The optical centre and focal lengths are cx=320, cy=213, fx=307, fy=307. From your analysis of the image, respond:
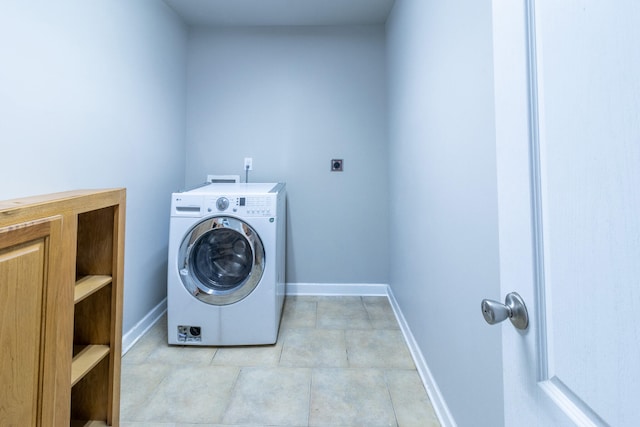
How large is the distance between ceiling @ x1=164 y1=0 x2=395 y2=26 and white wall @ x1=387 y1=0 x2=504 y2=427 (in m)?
0.59

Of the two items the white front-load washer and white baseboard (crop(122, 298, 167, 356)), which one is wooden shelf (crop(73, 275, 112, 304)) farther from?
white baseboard (crop(122, 298, 167, 356))

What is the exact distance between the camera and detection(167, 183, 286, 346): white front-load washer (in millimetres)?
1896

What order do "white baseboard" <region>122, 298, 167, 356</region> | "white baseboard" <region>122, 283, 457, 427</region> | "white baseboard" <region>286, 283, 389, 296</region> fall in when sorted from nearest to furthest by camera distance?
"white baseboard" <region>122, 283, 457, 427</region> < "white baseboard" <region>122, 298, 167, 356</region> < "white baseboard" <region>286, 283, 389, 296</region>

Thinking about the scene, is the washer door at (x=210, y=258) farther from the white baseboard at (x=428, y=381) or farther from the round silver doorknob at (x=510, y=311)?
the round silver doorknob at (x=510, y=311)

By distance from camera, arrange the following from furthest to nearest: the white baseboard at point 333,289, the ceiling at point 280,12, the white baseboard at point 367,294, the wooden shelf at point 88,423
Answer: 1. the white baseboard at point 333,289
2. the ceiling at point 280,12
3. the white baseboard at point 367,294
4. the wooden shelf at point 88,423

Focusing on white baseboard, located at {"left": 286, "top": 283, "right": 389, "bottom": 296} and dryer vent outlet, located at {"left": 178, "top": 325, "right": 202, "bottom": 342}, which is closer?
dryer vent outlet, located at {"left": 178, "top": 325, "right": 202, "bottom": 342}

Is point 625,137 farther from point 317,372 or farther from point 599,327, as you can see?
point 317,372

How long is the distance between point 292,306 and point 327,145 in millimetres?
1433

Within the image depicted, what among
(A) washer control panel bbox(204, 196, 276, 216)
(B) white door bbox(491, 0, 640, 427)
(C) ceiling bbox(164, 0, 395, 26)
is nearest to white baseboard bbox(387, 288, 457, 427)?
(B) white door bbox(491, 0, 640, 427)

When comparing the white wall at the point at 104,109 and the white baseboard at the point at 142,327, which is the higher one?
the white wall at the point at 104,109

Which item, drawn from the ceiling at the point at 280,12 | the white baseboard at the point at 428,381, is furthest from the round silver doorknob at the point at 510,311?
the ceiling at the point at 280,12

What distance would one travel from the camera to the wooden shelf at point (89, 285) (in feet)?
3.51

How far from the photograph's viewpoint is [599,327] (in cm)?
38

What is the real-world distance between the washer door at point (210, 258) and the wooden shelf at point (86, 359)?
711mm
